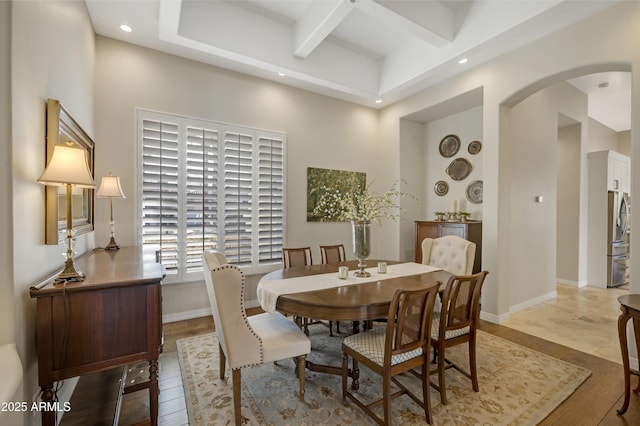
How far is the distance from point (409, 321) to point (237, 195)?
2.95m

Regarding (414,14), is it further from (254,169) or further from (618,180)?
(618,180)

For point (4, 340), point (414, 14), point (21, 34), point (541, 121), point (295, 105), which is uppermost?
point (414, 14)

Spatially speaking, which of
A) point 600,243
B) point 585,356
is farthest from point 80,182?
point 600,243

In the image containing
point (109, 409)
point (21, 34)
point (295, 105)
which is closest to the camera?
point (21, 34)

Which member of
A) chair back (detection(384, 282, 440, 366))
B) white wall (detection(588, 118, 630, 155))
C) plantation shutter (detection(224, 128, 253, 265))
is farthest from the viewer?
white wall (detection(588, 118, 630, 155))

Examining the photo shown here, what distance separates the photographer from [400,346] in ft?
5.92

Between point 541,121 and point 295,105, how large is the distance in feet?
12.8

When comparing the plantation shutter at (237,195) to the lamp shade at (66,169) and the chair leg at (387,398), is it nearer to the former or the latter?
the lamp shade at (66,169)

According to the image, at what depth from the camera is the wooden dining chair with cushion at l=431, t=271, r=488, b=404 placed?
2.03m

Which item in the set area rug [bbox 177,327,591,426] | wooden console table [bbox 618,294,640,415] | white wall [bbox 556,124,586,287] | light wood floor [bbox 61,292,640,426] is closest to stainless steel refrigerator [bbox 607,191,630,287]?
white wall [bbox 556,124,586,287]

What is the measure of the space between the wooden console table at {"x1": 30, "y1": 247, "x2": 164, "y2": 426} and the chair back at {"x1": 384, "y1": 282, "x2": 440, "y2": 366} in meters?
1.46

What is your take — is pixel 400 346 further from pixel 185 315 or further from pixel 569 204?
pixel 569 204

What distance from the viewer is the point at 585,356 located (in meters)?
2.82

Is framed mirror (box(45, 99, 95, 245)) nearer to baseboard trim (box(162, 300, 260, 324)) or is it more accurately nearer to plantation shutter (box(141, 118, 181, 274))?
plantation shutter (box(141, 118, 181, 274))
